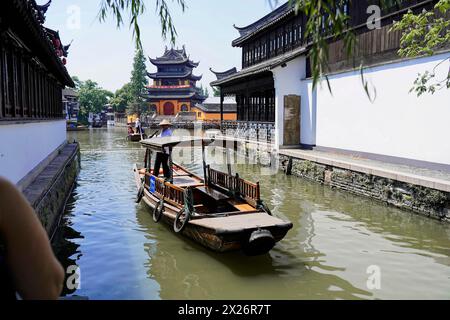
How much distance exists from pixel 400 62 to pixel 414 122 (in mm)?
1971

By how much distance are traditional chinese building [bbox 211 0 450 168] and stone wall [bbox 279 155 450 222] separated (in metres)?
1.66

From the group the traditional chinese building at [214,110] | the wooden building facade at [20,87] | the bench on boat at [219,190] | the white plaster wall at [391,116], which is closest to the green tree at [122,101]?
the traditional chinese building at [214,110]

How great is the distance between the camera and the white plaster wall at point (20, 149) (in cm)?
653

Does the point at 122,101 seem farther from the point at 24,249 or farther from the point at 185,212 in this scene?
the point at 24,249

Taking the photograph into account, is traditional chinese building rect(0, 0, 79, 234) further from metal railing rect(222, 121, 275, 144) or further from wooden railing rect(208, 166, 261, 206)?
metal railing rect(222, 121, 275, 144)

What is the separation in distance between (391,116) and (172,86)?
54976 mm

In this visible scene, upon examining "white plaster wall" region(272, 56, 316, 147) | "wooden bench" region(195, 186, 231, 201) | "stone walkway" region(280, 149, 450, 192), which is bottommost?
"wooden bench" region(195, 186, 231, 201)

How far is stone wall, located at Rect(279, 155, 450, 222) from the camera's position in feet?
29.3

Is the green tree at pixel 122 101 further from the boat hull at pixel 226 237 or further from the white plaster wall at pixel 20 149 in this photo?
the boat hull at pixel 226 237

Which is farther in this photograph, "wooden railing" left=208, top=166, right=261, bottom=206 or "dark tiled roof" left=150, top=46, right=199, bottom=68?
"dark tiled roof" left=150, top=46, right=199, bottom=68

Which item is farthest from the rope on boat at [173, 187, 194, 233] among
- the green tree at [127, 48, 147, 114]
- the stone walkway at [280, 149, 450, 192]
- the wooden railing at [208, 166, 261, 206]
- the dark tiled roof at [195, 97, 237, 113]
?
the green tree at [127, 48, 147, 114]

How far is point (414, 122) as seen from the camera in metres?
11.7

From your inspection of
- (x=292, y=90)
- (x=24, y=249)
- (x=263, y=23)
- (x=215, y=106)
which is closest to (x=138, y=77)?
(x=215, y=106)
